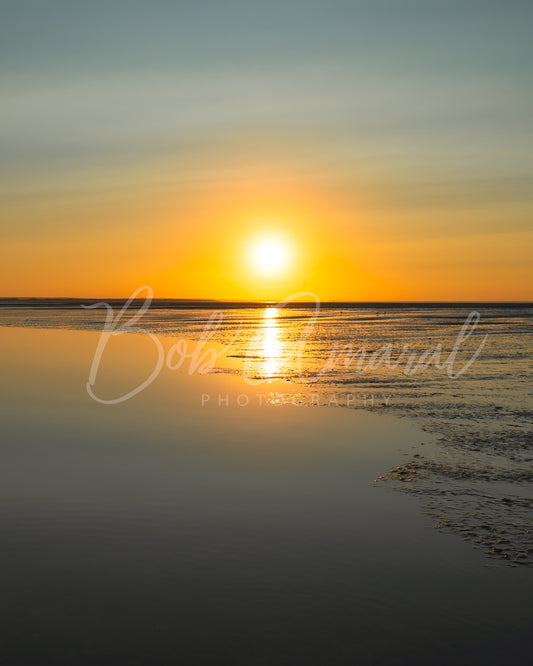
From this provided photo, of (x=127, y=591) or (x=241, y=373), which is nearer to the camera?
(x=127, y=591)

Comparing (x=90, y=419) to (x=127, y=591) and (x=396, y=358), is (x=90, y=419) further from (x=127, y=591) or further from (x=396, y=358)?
(x=396, y=358)

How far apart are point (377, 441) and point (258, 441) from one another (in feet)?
8.72

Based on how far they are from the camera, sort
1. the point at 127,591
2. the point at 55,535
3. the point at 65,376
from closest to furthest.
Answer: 1. the point at 127,591
2. the point at 55,535
3. the point at 65,376

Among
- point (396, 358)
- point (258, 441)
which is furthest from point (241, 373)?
point (258, 441)

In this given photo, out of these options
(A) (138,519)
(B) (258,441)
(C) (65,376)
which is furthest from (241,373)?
(A) (138,519)

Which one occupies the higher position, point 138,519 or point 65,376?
point 65,376

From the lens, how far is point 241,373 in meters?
25.5

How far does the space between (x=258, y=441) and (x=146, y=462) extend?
2728mm

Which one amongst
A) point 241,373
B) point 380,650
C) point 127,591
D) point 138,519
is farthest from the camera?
point 241,373

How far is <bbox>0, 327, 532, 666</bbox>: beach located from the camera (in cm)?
559

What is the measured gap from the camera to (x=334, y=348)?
37.1 metres

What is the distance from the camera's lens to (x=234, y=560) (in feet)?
23.7

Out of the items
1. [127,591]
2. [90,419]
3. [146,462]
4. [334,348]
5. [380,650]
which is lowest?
[380,650]

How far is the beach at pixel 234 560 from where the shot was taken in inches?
220
